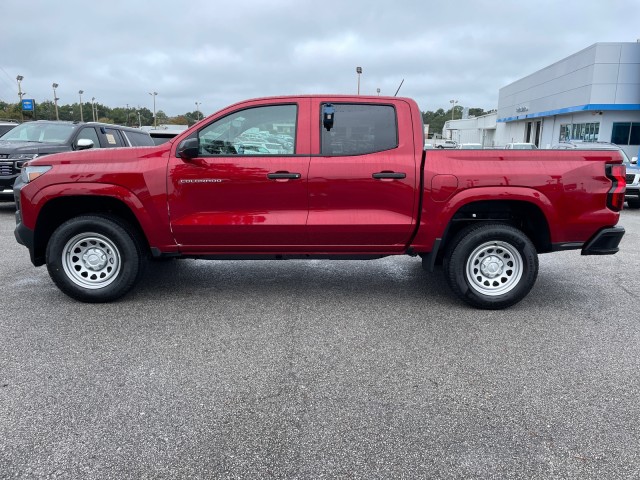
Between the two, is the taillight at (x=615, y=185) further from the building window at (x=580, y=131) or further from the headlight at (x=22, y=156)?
the building window at (x=580, y=131)

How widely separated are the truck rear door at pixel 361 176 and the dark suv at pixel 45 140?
669 centimetres

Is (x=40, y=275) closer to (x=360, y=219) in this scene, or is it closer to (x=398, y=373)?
(x=360, y=219)

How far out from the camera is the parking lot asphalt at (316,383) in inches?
108

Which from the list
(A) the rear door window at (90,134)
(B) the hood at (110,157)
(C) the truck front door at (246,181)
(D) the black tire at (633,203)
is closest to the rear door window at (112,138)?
(A) the rear door window at (90,134)

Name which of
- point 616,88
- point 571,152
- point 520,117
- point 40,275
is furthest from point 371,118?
point 520,117

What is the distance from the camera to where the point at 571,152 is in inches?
194

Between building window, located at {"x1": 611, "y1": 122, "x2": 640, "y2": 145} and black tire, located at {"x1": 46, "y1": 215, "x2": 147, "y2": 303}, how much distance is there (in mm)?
32798

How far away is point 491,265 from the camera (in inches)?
203

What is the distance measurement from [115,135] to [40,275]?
594cm

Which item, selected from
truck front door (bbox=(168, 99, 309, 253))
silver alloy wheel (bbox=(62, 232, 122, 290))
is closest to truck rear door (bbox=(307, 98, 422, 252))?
truck front door (bbox=(168, 99, 309, 253))

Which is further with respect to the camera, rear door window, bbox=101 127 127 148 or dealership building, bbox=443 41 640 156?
dealership building, bbox=443 41 640 156

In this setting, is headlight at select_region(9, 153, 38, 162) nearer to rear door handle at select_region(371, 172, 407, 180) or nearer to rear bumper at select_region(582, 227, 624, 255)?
rear door handle at select_region(371, 172, 407, 180)

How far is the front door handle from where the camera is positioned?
16.1 feet

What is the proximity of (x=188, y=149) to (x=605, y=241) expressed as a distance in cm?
406
